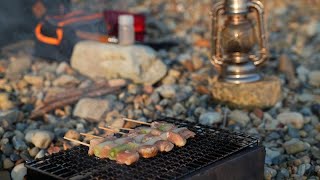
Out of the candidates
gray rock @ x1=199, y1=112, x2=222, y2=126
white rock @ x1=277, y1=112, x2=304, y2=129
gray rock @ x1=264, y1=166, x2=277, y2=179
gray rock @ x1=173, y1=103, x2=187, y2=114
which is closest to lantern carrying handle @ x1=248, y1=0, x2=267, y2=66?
white rock @ x1=277, y1=112, x2=304, y2=129

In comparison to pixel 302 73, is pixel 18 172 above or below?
below

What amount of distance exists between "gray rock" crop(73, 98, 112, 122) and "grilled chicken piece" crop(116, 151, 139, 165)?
2.15 metres

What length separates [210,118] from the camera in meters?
5.31

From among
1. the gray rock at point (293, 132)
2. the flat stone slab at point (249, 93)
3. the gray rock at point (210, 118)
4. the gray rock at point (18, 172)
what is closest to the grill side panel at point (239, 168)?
the gray rock at point (293, 132)

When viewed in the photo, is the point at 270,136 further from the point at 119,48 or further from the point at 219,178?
the point at 119,48

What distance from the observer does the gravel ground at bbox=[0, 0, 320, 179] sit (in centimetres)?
469

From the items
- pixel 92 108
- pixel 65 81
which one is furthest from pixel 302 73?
pixel 65 81

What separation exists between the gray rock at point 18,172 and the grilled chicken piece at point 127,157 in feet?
4.16

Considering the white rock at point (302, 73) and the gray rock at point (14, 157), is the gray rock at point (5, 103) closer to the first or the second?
the gray rock at point (14, 157)

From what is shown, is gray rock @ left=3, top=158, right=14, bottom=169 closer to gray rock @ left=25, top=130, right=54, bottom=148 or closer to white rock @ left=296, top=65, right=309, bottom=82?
gray rock @ left=25, top=130, right=54, bottom=148

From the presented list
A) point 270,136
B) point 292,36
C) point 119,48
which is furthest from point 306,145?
point 292,36

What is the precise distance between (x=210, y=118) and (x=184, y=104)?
64 centimetres

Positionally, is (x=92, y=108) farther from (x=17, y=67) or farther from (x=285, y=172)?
(x=285, y=172)

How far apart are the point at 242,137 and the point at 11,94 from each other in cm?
338
